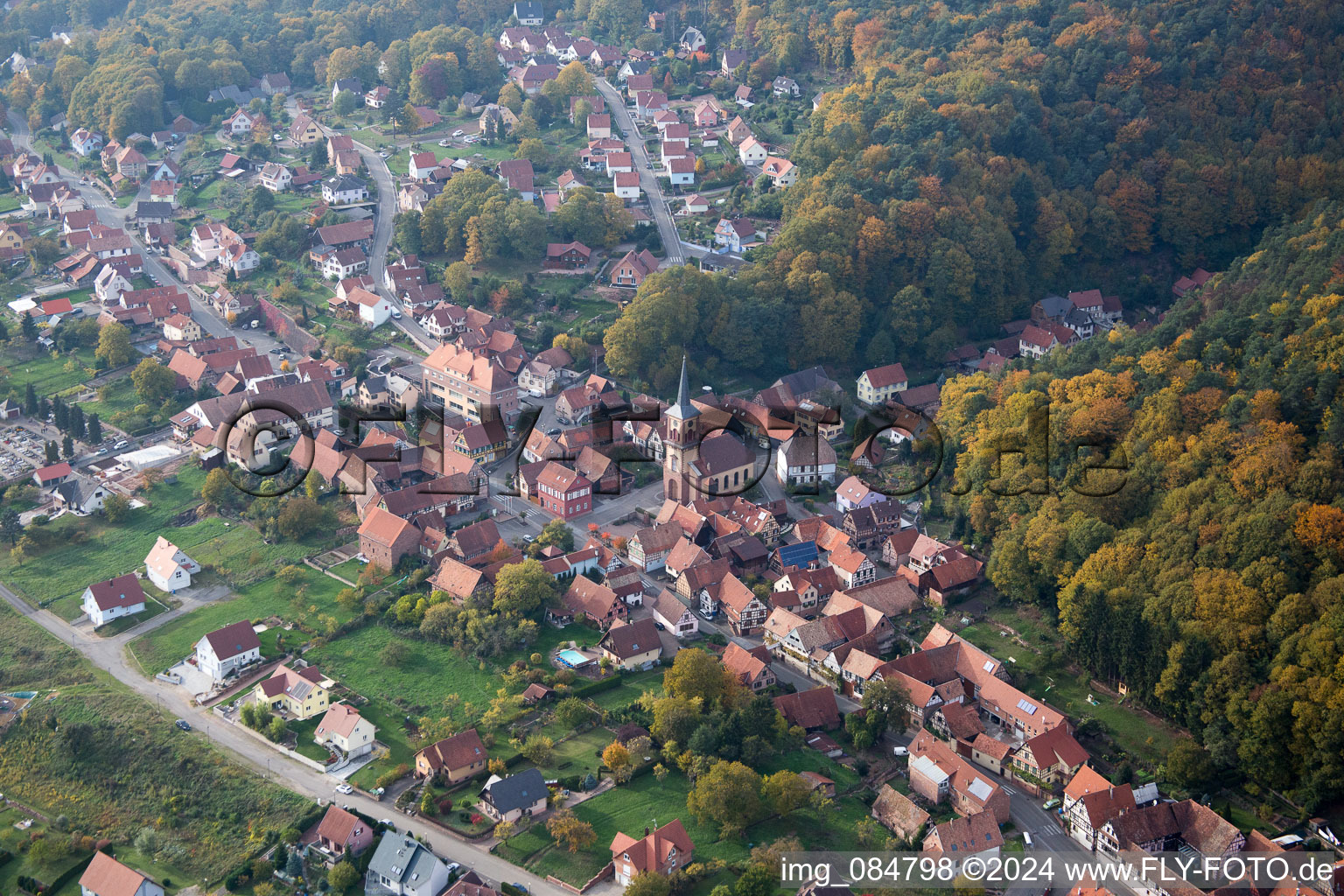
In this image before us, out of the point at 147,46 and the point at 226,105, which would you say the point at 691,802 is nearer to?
the point at 226,105

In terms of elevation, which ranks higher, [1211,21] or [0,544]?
[1211,21]

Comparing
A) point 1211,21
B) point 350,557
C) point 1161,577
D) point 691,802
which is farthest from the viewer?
point 1211,21

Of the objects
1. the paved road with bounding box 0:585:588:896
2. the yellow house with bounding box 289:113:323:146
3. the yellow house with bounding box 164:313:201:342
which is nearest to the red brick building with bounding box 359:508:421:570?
the paved road with bounding box 0:585:588:896

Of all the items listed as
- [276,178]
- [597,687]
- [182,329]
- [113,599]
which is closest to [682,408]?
[597,687]

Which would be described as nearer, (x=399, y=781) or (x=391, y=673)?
(x=399, y=781)

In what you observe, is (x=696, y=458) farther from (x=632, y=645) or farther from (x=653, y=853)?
(x=653, y=853)

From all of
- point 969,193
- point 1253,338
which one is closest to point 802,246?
point 969,193

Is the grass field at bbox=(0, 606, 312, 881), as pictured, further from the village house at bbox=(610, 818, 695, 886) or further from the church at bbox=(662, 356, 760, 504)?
the church at bbox=(662, 356, 760, 504)
